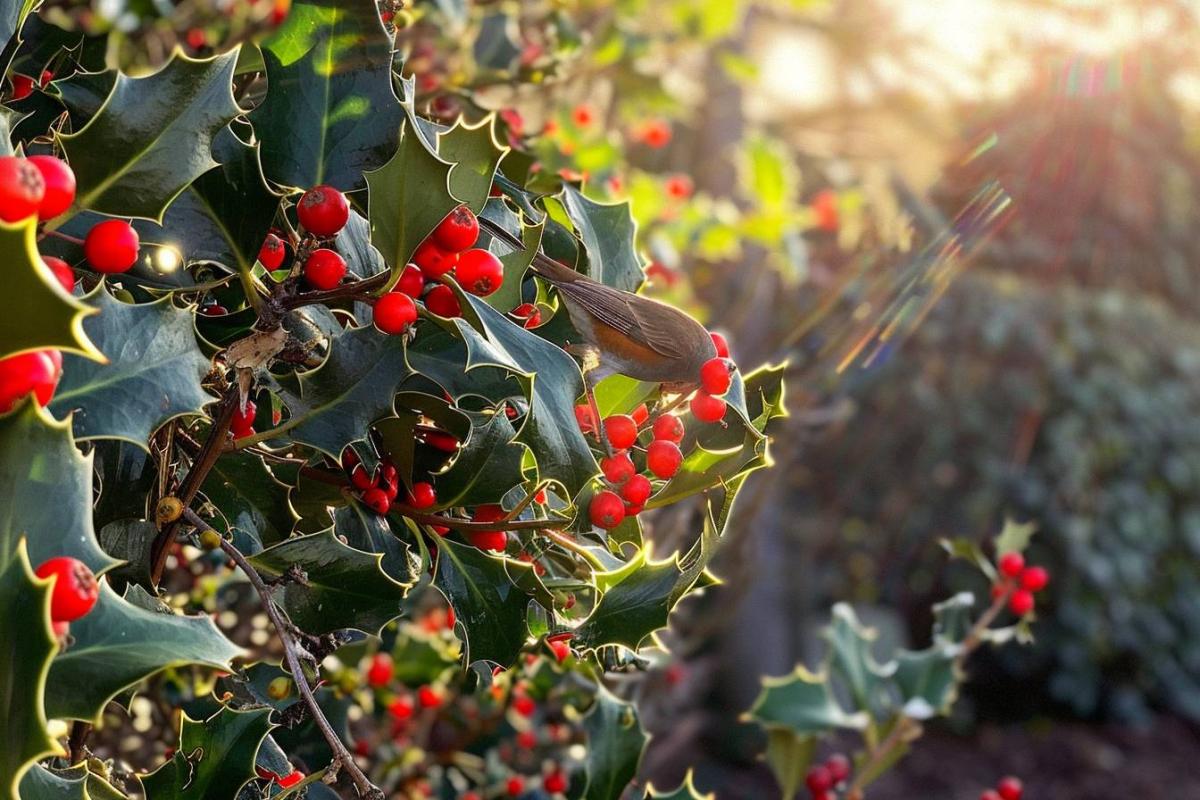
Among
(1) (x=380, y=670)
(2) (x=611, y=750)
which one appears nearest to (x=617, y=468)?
(2) (x=611, y=750)

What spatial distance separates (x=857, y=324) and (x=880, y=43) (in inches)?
138

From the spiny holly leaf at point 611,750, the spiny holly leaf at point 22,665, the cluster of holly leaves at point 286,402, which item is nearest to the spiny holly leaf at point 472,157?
the cluster of holly leaves at point 286,402

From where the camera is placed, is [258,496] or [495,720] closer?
[258,496]

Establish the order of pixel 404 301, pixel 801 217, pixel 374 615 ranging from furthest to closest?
pixel 801 217 < pixel 374 615 < pixel 404 301

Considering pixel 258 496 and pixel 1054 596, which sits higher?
pixel 258 496

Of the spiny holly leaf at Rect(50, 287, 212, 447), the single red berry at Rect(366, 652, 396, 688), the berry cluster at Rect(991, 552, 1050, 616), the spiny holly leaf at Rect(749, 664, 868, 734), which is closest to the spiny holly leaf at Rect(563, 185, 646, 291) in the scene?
the spiny holly leaf at Rect(50, 287, 212, 447)

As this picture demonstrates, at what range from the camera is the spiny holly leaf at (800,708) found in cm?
195

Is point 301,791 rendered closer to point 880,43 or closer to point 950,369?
point 950,369

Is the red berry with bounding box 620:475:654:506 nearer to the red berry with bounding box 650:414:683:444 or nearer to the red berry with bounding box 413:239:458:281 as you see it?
the red berry with bounding box 650:414:683:444

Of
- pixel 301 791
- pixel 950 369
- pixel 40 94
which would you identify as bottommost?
pixel 950 369

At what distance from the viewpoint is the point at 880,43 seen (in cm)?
709

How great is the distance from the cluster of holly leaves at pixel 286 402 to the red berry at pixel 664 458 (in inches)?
0.4

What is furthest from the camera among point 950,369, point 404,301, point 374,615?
point 950,369

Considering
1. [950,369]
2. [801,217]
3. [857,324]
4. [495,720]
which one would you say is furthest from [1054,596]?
[495,720]
